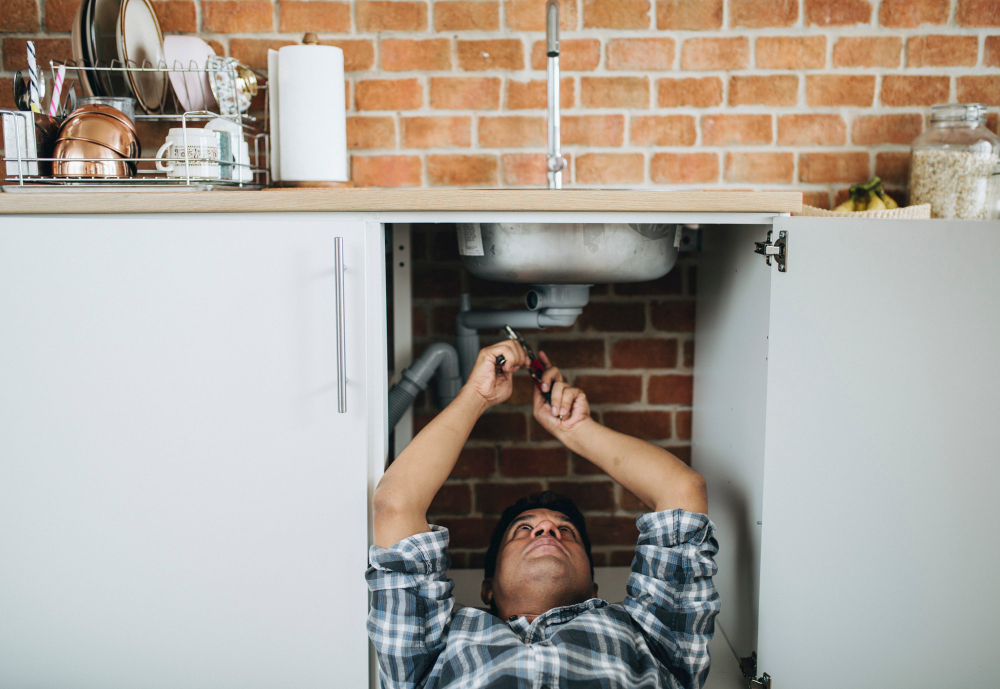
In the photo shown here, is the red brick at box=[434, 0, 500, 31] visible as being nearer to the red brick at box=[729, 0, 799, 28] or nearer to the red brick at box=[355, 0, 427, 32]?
the red brick at box=[355, 0, 427, 32]

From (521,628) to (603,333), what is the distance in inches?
30.3

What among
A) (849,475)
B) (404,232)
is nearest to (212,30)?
(404,232)

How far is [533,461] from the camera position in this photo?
63.2 inches

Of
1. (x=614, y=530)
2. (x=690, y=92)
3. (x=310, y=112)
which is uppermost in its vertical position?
(x=690, y=92)

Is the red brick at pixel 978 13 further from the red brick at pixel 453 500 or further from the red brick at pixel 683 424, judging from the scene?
the red brick at pixel 453 500

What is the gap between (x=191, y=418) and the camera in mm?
984

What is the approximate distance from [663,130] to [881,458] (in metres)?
0.91

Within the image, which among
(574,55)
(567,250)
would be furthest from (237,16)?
(567,250)

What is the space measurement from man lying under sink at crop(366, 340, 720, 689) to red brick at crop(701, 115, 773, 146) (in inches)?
31.3

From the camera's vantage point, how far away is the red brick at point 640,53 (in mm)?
1470

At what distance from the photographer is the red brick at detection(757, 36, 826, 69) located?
1472 mm

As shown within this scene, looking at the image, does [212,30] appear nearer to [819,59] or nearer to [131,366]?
[131,366]

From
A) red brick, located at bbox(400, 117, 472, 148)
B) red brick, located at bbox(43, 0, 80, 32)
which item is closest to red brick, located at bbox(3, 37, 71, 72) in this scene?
red brick, located at bbox(43, 0, 80, 32)

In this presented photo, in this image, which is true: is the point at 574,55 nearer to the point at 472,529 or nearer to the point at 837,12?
the point at 837,12
